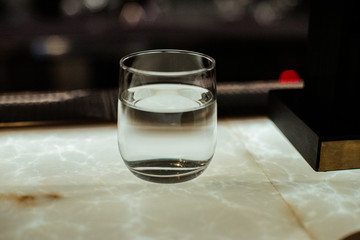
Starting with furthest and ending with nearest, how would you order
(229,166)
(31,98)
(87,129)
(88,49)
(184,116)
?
1. (88,49)
2. (31,98)
3. (87,129)
4. (229,166)
5. (184,116)

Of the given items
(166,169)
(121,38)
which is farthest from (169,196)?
(121,38)

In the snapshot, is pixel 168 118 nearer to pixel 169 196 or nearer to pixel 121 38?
pixel 169 196

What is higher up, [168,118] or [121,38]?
[168,118]

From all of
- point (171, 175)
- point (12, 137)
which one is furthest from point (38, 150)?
point (171, 175)

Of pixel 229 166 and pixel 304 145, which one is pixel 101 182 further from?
pixel 304 145

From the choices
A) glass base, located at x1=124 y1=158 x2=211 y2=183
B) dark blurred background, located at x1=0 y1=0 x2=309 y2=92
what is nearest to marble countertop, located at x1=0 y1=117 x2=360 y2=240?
glass base, located at x1=124 y1=158 x2=211 y2=183

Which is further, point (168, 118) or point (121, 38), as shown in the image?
point (121, 38)
